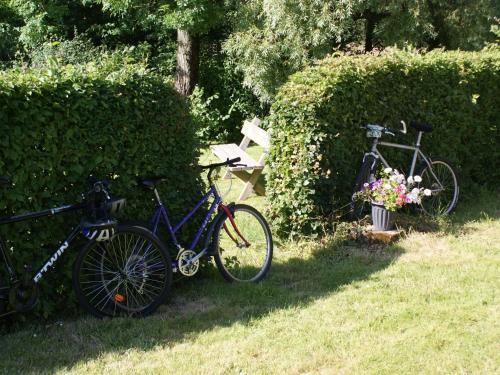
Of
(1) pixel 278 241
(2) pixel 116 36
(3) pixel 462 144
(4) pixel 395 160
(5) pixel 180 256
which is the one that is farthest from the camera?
(2) pixel 116 36

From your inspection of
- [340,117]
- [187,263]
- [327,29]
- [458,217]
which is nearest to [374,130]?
[340,117]

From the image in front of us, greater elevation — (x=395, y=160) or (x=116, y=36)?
(x=116, y=36)

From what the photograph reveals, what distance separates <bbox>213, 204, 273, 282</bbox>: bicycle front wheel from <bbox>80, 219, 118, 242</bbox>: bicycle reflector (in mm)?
1123

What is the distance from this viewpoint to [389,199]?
20.6 feet

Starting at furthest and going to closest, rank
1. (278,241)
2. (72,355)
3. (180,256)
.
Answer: (278,241)
(180,256)
(72,355)

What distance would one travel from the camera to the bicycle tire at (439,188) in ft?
24.2

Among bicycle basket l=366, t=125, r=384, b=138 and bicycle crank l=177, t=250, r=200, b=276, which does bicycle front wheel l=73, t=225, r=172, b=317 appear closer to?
bicycle crank l=177, t=250, r=200, b=276

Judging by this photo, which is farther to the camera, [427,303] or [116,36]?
[116,36]

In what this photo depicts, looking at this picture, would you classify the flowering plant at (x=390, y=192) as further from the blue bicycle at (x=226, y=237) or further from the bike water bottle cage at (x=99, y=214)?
the bike water bottle cage at (x=99, y=214)

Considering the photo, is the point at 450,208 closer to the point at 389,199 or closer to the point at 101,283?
the point at 389,199

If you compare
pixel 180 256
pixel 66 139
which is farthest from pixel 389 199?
pixel 66 139

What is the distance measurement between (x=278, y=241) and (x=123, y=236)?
2.38 meters

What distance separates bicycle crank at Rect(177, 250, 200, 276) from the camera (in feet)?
16.4

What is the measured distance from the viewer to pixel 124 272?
470 cm
